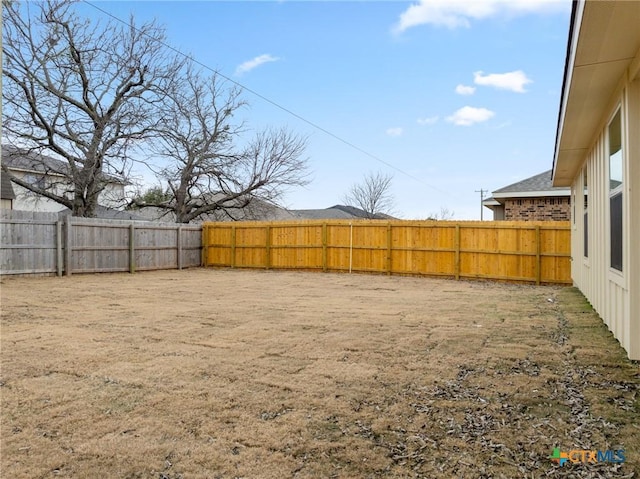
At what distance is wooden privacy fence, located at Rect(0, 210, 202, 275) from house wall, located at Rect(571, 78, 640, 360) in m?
11.6

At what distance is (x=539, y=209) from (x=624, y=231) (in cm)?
1141

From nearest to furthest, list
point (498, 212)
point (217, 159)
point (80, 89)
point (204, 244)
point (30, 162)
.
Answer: point (80, 89) → point (204, 244) → point (30, 162) → point (498, 212) → point (217, 159)

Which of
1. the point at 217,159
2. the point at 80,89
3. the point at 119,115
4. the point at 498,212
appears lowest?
the point at 498,212

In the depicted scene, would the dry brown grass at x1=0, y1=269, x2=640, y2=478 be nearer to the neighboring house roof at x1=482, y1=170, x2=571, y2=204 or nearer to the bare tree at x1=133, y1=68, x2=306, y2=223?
the neighboring house roof at x1=482, y1=170, x2=571, y2=204

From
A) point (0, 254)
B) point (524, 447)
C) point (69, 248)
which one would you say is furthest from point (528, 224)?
point (0, 254)

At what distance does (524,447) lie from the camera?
88.6 inches

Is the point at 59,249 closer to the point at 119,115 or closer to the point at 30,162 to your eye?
the point at 119,115

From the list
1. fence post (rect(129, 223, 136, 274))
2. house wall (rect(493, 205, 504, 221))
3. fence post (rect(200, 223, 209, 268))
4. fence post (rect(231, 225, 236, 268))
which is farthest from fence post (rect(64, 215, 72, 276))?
house wall (rect(493, 205, 504, 221))

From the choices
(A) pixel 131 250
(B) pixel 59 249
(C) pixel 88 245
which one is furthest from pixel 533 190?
(B) pixel 59 249

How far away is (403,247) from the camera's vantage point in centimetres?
1276

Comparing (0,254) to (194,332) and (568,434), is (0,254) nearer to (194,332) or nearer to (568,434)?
(194,332)

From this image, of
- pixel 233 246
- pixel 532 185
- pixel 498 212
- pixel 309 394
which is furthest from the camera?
pixel 498 212

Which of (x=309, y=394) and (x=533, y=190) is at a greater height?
(x=533, y=190)

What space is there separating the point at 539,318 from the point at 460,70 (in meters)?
10.2
